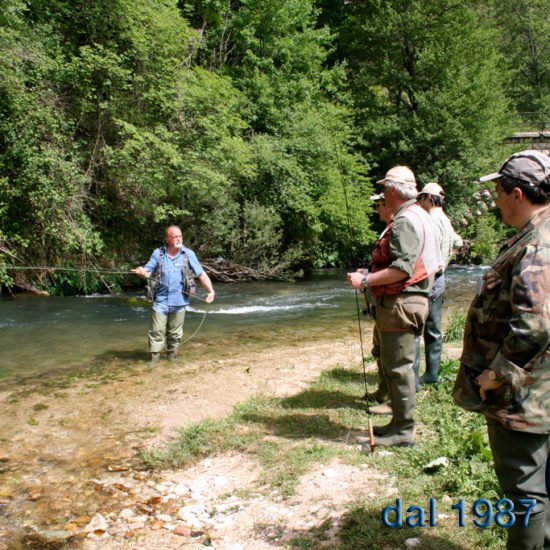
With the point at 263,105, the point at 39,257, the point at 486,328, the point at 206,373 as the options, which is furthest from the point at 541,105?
Answer: the point at 486,328

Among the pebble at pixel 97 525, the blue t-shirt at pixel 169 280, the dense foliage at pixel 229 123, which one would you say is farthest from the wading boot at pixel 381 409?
the dense foliage at pixel 229 123

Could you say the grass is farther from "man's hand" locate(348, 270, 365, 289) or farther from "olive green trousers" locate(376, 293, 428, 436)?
"man's hand" locate(348, 270, 365, 289)

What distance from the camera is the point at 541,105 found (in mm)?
38719

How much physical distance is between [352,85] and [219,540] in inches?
1108

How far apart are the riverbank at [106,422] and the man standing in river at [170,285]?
48cm

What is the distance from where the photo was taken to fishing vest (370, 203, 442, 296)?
14.0ft

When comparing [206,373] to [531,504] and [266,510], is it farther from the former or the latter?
[531,504]

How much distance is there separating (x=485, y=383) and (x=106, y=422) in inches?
169

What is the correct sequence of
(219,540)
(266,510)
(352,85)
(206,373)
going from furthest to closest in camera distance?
1. (352,85)
2. (206,373)
3. (266,510)
4. (219,540)

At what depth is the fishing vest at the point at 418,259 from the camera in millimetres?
4277

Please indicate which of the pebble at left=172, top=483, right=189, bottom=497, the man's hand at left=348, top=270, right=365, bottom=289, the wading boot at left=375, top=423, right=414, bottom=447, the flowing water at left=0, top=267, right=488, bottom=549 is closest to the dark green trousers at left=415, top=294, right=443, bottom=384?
the flowing water at left=0, top=267, right=488, bottom=549

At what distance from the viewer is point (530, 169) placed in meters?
2.53

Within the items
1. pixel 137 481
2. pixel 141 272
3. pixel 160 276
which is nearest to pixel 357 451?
pixel 137 481

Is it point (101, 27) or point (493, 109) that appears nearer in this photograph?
point (101, 27)
